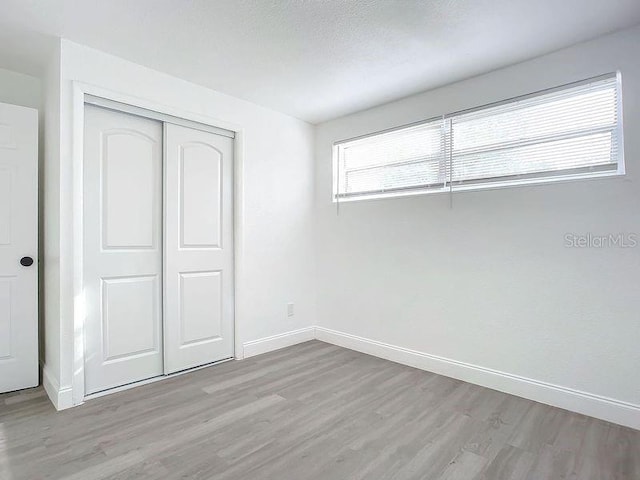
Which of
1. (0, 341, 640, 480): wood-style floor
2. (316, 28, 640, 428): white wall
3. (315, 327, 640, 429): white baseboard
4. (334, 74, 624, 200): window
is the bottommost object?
(0, 341, 640, 480): wood-style floor

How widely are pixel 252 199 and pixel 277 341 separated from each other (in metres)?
1.47

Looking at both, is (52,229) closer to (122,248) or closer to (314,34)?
(122,248)


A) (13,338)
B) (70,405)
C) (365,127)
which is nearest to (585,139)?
(365,127)

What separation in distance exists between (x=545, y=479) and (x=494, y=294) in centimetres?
129

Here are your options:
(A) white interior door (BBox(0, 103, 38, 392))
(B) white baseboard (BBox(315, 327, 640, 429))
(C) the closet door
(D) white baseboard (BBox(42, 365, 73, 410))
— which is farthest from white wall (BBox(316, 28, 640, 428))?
(A) white interior door (BBox(0, 103, 38, 392))

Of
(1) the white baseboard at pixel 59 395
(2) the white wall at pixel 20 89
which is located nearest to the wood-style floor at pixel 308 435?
(1) the white baseboard at pixel 59 395

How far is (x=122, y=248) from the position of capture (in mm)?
2699

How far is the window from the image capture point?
230 cm

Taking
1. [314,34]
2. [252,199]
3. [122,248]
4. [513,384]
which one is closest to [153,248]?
[122,248]

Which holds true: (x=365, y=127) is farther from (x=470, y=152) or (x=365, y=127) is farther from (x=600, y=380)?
(x=600, y=380)

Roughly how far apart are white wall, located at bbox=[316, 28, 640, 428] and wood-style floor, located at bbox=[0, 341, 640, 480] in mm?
306

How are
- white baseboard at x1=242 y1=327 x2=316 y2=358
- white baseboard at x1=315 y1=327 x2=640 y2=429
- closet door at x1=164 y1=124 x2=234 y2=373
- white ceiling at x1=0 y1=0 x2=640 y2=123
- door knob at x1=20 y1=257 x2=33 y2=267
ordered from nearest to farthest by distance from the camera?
white ceiling at x1=0 y1=0 x2=640 y2=123, white baseboard at x1=315 y1=327 x2=640 y2=429, door knob at x1=20 y1=257 x2=33 y2=267, closet door at x1=164 y1=124 x2=234 y2=373, white baseboard at x1=242 y1=327 x2=316 y2=358

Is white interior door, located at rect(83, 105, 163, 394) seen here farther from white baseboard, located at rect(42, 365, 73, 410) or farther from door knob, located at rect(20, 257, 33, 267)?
door knob, located at rect(20, 257, 33, 267)

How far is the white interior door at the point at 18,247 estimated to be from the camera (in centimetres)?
259
